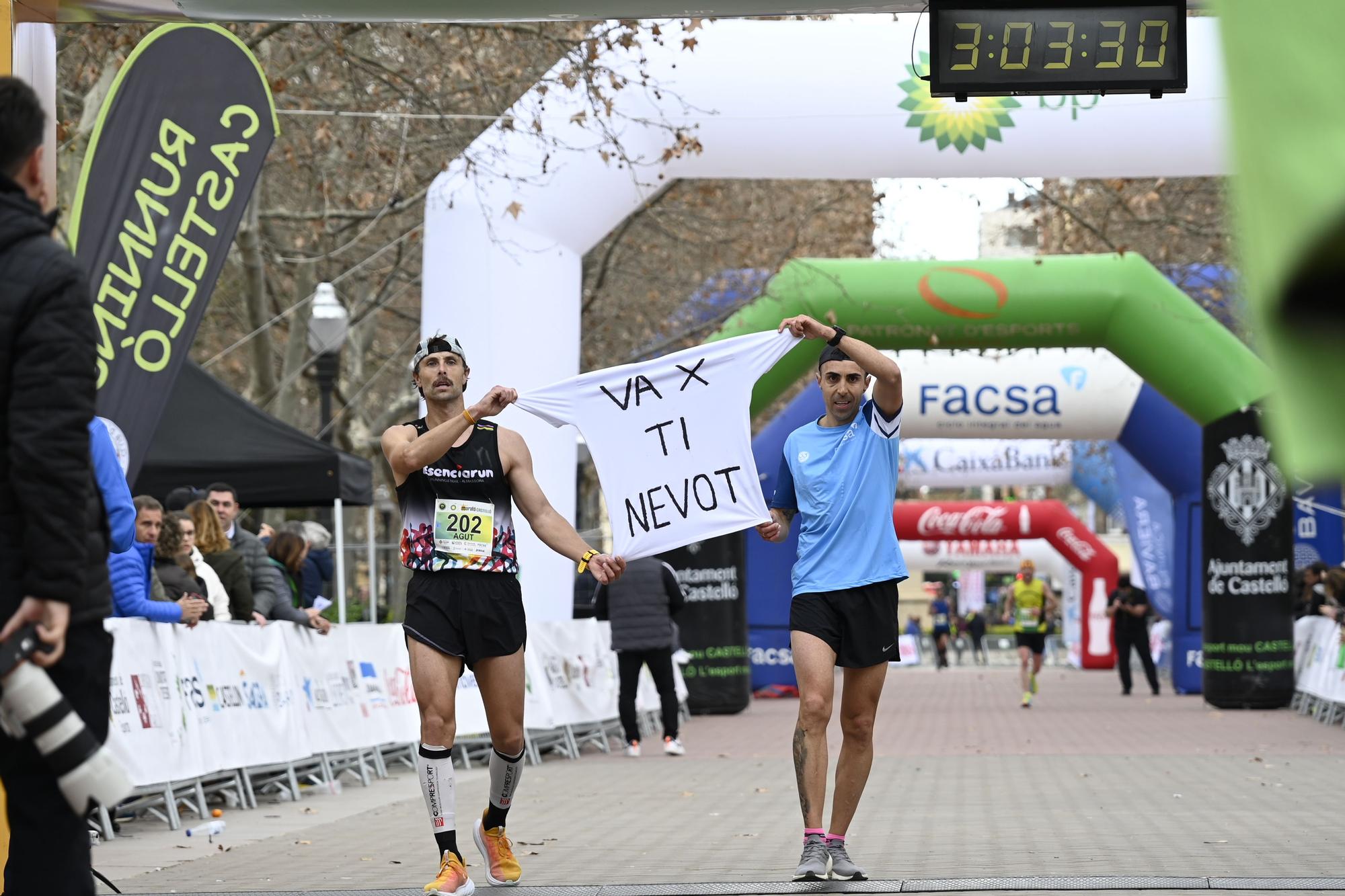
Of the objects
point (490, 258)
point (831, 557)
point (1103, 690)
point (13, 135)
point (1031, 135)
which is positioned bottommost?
point (1103, 690)

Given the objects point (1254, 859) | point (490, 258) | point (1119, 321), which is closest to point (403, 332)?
point (1119, 321)

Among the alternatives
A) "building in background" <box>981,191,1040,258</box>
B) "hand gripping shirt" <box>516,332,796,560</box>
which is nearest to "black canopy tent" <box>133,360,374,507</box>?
"hand gripping shirt" <box>516,332,796,560</box>

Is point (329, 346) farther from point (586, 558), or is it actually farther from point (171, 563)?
point (586, 558)

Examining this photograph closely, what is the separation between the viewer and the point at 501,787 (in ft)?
22.8

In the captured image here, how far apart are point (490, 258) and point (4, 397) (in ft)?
36.4

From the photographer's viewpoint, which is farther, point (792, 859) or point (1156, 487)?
point (1156, 487)

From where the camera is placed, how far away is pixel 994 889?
6.33 m

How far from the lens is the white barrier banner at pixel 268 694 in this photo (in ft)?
32.0

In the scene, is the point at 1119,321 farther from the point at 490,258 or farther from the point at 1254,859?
the point at 1254,859

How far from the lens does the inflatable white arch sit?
14.9 meters

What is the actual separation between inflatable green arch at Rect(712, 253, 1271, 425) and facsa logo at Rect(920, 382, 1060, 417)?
5868mm

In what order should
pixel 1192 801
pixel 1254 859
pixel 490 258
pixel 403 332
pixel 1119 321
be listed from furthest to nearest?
pixel 403 332 < pixel 1119 321 < pixel 490 258 < pixel 1192 801 < pixel 1254 859

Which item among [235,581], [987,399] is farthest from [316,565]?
[987,399]

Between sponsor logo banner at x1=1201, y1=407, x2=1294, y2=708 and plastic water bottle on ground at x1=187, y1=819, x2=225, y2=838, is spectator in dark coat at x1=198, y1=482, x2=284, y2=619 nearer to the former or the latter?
plastic water bottle on ground at x1=187, y1=819, x2=225, y2=838
